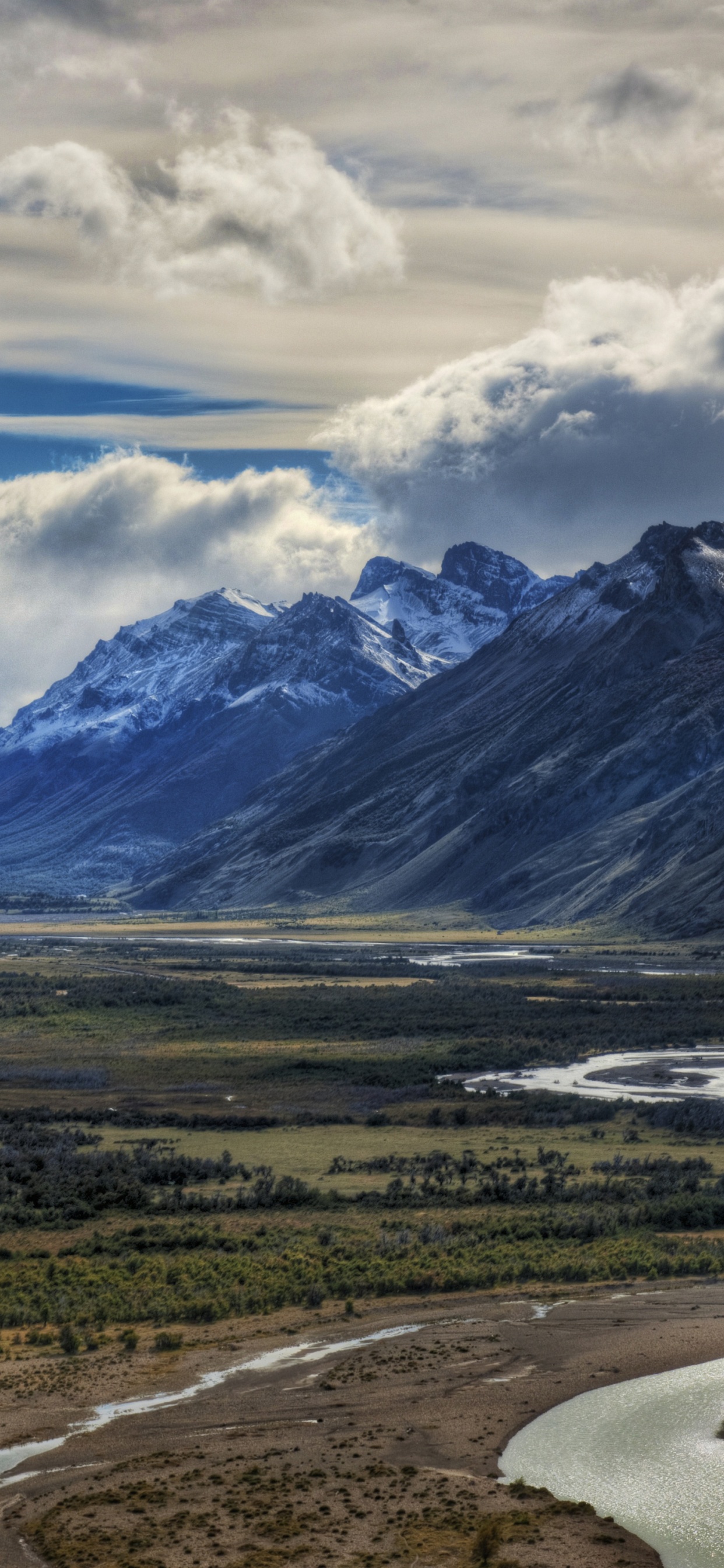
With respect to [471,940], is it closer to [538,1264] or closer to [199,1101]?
A: [199,1101]

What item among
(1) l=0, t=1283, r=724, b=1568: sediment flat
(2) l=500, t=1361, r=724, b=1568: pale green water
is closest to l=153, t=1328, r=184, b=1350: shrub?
(1) l=0, t=1283, r=724, b=1568: sediment flat

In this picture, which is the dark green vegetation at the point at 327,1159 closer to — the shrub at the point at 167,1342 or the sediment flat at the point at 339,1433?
the shrub at the point at 167,1342

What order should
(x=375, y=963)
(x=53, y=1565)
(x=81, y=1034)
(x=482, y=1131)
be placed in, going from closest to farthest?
(x=53, y=1565) → (x=482, y=1131) → (x=81, y=1034) → (x=375, y=963)

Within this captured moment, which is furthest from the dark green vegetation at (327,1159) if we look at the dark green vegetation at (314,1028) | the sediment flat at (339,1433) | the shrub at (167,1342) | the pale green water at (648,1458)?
the pale green water at (648,1458)

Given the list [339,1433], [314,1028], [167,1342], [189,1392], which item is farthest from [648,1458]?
[314,1028]

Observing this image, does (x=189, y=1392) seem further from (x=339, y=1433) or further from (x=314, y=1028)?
(x=314, y=1028)

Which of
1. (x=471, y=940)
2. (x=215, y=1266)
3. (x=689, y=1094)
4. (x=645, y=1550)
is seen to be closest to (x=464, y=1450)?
(x=645, y=1550)
